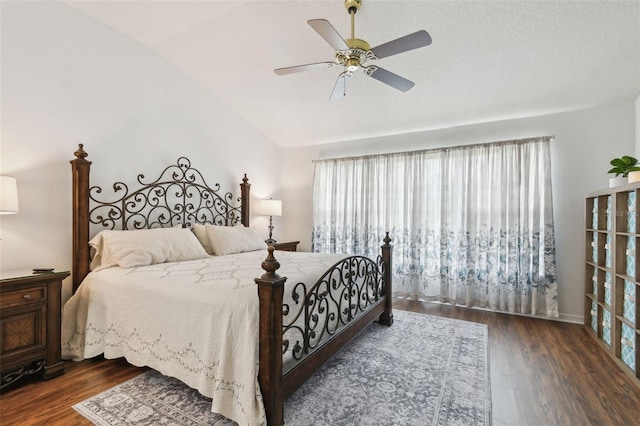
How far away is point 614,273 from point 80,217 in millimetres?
4796

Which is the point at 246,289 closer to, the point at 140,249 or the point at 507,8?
the point at 140,249

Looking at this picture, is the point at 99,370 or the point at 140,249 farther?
the point at 140,249

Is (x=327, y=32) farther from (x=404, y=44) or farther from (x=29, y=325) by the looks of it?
(x=29, y=325)

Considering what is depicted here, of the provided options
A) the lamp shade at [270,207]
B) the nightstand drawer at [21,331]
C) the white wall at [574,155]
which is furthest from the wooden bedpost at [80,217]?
the white wall at [574,155]

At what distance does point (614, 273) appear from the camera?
8.64 feet

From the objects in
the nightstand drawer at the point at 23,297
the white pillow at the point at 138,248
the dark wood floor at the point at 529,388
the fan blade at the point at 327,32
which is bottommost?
the dark wood floor at the point at 529,388

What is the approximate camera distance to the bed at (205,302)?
1611 mm

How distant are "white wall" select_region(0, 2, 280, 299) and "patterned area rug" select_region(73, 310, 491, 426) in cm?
147

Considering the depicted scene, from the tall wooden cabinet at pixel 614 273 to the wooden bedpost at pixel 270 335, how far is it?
2.67 m

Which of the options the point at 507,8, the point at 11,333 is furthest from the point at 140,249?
the point at 507,8

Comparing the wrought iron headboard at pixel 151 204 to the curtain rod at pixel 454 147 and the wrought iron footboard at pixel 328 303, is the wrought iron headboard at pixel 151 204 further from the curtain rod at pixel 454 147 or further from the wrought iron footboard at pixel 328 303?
the wrought iron footboard at pixel 328 303

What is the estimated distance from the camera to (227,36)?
3.13 meters

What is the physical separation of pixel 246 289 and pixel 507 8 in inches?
116

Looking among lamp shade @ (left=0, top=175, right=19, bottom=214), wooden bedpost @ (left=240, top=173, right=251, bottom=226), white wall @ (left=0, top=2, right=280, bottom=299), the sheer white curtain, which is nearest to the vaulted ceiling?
white wall @ (left=0, top=2, right=280, bottom=299)
